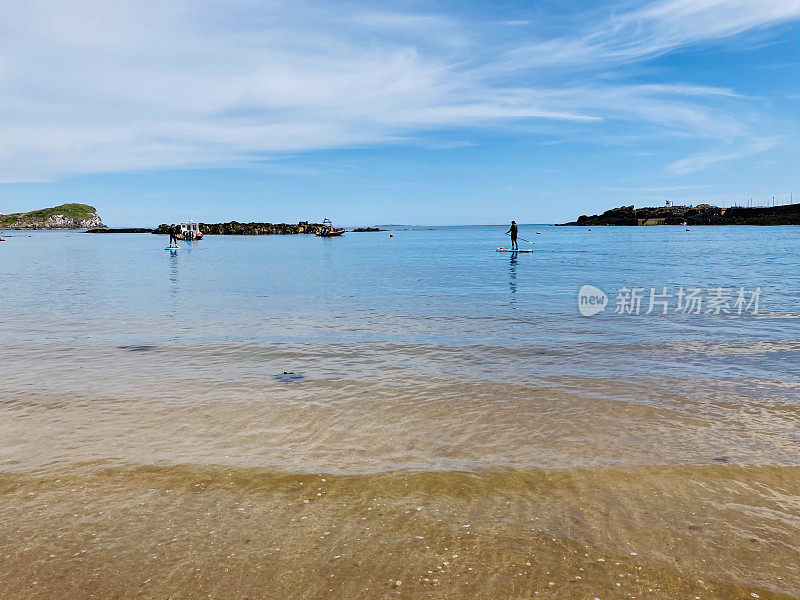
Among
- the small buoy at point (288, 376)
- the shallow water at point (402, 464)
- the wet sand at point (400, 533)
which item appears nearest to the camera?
the wet sand at point (400, 533)

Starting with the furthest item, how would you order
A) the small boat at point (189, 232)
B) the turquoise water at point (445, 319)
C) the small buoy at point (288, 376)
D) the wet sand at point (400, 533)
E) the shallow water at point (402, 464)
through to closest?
the small boat at point (189, 232) → the turquoise water at point (445, 319) → the small buoy at point (288, 376) → the shallow water at point (402, 464) → the wet sand at point (400, 533)

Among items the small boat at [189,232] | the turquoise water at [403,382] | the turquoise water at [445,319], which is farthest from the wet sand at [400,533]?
the small boat at [189,232]

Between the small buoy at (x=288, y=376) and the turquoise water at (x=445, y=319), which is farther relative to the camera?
the turquoise water at (x=445, y=319)

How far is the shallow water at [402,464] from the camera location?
486cm

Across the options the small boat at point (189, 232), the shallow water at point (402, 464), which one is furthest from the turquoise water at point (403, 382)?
the small boat at point (189, 232)

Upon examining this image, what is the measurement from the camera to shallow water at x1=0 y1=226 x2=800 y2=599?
486 centimetres

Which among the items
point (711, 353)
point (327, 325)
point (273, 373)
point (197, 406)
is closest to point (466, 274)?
point (327, 325)

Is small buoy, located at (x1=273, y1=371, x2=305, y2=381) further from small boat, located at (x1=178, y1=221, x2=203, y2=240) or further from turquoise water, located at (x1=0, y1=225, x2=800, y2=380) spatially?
small boat, located at (x1=178, y1=221, x2=203, y2=240)

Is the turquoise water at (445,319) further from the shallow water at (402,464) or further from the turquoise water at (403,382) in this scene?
the shallow water at (402,464)

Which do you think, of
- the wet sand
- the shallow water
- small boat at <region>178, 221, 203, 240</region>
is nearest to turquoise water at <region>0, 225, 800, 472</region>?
the shallow water

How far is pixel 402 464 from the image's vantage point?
7180 mm

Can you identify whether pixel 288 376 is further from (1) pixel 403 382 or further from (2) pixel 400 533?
(2) pixel 400 533

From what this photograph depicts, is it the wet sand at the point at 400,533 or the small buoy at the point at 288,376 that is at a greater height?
the wet sand at the point at 400,533

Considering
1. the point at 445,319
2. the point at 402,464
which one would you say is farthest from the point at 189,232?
the point at 402,464
